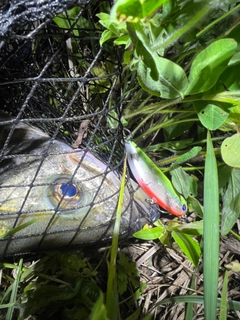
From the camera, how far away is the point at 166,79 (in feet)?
2.34

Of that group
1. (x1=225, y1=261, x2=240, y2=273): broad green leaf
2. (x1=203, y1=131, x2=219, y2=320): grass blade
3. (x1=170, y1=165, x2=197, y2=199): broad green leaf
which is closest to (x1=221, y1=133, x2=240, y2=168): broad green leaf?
(x1=203, y1=131, x2=219, y2=320): grass blade

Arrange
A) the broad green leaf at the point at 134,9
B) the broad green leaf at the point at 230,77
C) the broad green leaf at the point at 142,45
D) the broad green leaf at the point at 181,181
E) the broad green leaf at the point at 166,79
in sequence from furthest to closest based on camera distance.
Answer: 1. the broad green leaf at the point at 181,181
2. the broad green leaf at the point at 230,77
3. the broad green leaf at the point at 166,79
4. the broad green leaf at the point at 142,45
5. the broad green leaf at the point at 134,9

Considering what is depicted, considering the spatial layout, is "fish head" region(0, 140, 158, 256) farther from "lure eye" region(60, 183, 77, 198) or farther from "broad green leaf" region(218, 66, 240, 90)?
"broad green leaf" region(218, 66, 240, 90)

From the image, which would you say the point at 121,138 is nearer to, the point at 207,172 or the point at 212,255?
the point at 207,172

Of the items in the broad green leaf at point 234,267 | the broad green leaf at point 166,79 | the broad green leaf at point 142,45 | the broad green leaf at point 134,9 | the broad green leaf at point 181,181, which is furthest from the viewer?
the broad green leaf at point 234,267

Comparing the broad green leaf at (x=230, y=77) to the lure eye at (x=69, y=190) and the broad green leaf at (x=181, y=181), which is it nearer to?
the broad green leaf at (x=181, y=181)

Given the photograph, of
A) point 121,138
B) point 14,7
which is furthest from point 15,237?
point 14,7

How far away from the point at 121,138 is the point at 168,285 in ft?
1.78

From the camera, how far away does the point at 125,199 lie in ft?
3.63

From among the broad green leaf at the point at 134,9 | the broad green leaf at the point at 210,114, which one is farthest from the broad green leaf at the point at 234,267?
the broad green leaf at the point at 134,9

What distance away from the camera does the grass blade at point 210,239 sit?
749 millimetres

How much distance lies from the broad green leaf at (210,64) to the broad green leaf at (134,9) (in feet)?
0.68

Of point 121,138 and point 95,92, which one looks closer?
point 121,138

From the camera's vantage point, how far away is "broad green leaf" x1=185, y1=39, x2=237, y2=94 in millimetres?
635
